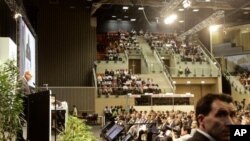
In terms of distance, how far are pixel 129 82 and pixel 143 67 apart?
3.56m

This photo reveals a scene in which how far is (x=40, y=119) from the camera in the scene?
5430 mm

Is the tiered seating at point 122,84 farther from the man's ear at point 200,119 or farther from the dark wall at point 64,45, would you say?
the man's ear at point 200,119

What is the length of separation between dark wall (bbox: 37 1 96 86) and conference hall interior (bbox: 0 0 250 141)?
0.06 m

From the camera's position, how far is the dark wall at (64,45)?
2242cm

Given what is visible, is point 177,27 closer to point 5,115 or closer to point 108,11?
point 108,11

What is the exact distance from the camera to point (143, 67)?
24.7 m

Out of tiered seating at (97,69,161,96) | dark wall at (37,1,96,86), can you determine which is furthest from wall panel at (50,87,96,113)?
dark wall at (37,1,96,86)

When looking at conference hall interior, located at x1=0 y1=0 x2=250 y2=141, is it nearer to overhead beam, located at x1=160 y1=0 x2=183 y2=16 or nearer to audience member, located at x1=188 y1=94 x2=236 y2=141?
overhead beam, located at x1=160 y1=0 x2=183 y2=16

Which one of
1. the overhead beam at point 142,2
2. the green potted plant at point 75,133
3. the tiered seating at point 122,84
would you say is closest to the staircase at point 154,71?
the tiered seating at point 122,84

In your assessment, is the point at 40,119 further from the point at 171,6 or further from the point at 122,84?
the point at 122,84

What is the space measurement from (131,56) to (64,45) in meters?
4.52

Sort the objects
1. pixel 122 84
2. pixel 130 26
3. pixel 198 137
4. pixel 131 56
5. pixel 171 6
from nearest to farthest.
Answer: pixel 198 137 → pixel 171 6 → pixel 122 84 → pixel 131 56 → pixel 130 26

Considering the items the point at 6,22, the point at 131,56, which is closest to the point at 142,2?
the point at 131,56

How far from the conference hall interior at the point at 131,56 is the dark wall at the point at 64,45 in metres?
0.06
